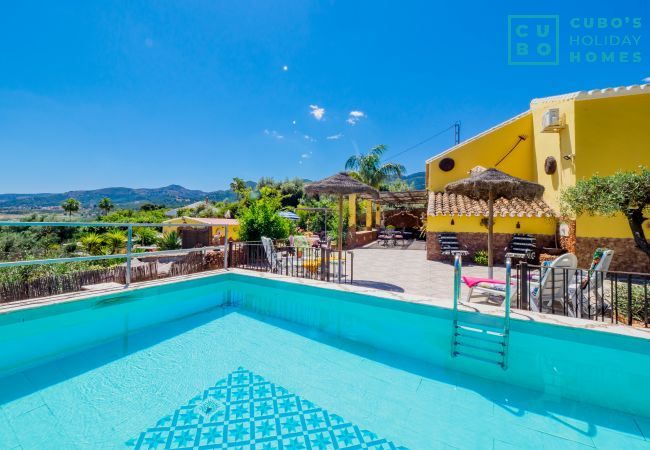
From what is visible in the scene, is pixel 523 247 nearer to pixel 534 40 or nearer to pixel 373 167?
pixel 534 40

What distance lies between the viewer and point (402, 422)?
3.04 metres

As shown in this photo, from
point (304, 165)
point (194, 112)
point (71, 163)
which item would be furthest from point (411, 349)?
point (71, 163)

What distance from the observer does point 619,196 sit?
263 inches

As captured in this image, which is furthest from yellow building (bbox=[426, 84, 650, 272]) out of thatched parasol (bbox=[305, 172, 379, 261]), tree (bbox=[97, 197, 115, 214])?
tree (bbox=[97, 197, 115, 214])

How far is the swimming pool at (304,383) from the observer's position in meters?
2.84

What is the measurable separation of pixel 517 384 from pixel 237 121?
108ft

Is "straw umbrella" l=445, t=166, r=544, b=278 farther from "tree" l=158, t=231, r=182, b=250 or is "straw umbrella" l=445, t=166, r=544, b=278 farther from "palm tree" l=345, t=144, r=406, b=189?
"palm tree" l=345, t=144, r=406, b=189

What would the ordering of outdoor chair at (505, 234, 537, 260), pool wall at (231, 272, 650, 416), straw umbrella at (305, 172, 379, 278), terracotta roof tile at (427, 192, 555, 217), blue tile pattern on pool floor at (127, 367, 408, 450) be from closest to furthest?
blue tile pattern on pool floor at (127, 367, 408, 450) → pool wall at (231, 272, 650, 416) → straw umbrella at (305, 172, 379, 278) → outdoor chair at (505, 234, 537, 260) → terracotta roof tile at (427, 192, 555, 217)

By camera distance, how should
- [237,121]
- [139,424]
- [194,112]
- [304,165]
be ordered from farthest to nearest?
[304,165]
[237,121]
[194,112]
[139,424]

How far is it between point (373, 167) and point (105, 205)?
57797 mm

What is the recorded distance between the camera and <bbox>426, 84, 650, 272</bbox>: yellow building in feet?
30.0

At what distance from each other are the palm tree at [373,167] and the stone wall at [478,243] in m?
15.7

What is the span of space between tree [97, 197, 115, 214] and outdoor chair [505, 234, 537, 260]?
225ft

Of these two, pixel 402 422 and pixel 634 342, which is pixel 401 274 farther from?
pixel 402 422
